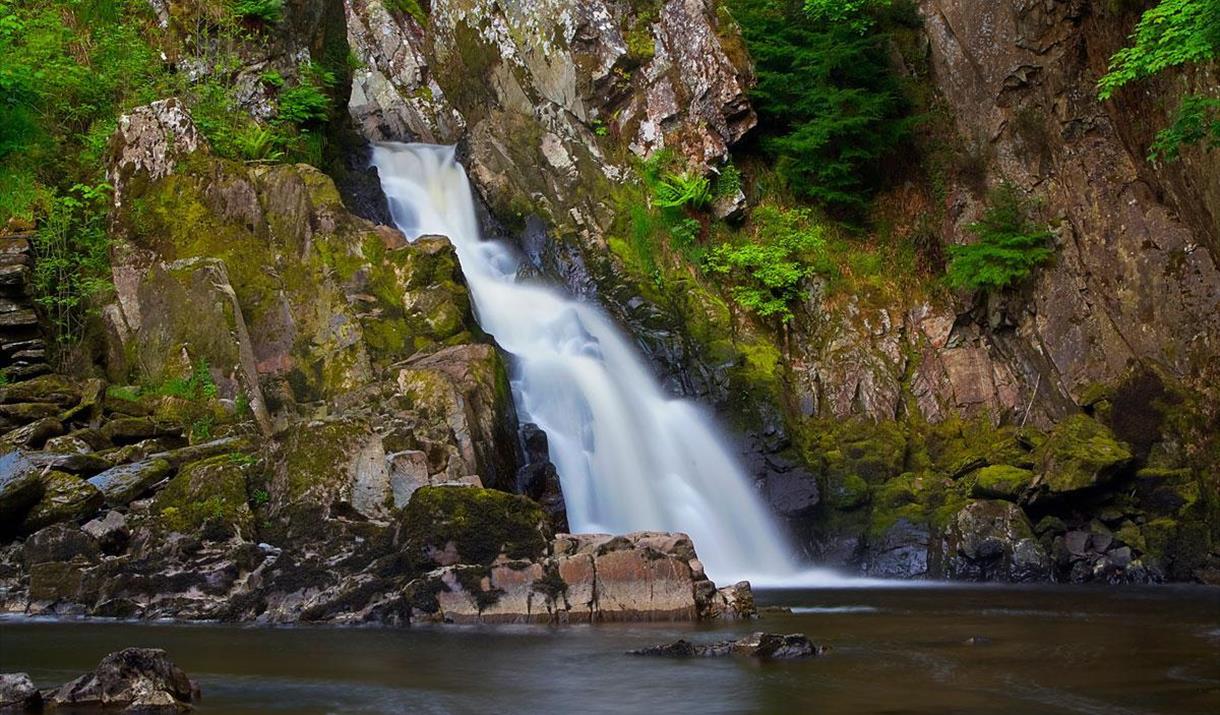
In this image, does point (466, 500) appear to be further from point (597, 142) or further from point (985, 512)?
point (597, 142)

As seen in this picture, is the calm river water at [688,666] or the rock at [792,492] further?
the rock at [792,492]

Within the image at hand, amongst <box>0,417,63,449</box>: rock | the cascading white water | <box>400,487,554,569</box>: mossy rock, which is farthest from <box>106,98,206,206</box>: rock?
<box>400,487,554,569</box>: mossy rock

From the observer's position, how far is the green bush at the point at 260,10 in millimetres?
21781

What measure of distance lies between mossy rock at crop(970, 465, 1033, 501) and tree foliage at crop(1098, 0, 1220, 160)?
5.64 meters

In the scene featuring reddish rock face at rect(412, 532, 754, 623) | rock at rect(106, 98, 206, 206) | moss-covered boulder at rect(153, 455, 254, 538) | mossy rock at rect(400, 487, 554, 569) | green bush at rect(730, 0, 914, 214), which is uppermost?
green bush at rect(730, 0, 914, 214)

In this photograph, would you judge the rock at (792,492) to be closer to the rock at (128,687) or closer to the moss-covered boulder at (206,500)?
the moss-covered boulder at (206,500)

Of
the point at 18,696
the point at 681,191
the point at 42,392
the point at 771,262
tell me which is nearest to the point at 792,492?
the point at 771,262

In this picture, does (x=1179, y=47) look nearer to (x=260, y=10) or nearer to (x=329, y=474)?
(x=329, y=474)

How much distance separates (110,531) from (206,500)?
1145 millimetres

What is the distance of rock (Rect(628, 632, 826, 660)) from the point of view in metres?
10.3

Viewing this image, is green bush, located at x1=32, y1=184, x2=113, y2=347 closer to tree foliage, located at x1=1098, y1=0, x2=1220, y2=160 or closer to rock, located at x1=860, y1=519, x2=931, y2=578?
rock, located at x1=860, y1=519, x2=931, y2=578

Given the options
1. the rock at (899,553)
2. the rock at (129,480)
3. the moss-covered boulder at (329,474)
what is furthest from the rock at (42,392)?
the rock at (899,553)

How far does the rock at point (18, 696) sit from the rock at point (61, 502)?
19.8ft

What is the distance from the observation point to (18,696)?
25.7ft
